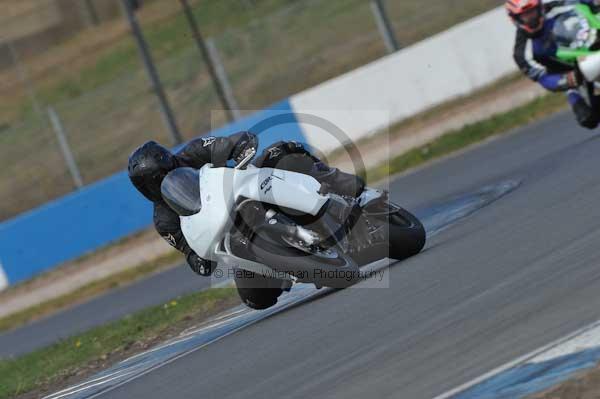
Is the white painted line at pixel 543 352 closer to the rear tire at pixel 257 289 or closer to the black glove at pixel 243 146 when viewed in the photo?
the black glove at pixel 243 146

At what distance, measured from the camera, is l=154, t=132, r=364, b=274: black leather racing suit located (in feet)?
27.7

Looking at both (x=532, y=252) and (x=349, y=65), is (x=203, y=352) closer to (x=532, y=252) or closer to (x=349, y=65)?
(x=532, y=252)

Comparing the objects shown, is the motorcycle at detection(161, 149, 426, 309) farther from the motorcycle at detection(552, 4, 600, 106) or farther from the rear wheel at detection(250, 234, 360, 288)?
the motorcycle at detection(552, 4, 600, 106)

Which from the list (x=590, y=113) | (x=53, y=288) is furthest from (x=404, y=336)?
(x=53, y=288)

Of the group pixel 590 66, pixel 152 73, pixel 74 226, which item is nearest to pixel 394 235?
pixel 590 66

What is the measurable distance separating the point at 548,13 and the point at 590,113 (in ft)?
3.69

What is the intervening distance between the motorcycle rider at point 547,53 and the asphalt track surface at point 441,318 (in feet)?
3.10

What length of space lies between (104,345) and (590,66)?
218 inches

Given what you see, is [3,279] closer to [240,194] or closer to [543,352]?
[240,194]

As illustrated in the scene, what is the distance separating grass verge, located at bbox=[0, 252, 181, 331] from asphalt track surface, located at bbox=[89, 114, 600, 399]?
8.38 meters

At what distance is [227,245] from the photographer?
8211mm

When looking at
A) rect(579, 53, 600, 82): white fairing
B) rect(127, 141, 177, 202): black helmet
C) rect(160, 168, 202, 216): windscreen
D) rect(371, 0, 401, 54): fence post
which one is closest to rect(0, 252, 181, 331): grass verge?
rect(371, 0, 401, 54): fence post

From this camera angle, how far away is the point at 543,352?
17.3 ft

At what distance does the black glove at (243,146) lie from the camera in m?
8.25
